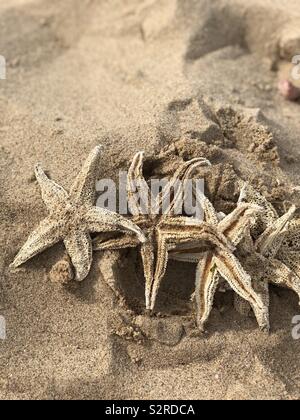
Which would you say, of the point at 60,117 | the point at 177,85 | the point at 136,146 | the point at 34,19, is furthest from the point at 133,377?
the point at 34,19

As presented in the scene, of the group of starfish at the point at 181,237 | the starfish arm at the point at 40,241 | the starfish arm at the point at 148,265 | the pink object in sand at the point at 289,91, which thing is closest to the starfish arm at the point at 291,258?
the group of starfish at the point at 181,237

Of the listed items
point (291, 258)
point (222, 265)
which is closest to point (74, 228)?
point (222, 265)

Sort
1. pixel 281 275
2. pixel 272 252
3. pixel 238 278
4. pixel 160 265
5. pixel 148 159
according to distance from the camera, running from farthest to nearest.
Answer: pixel 148 159
pixel 272 252
pixel 281 275
pixel 160 265
pixel 238 278

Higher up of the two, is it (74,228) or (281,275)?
(74,228)

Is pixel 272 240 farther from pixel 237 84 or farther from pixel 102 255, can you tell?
pixel 237 84

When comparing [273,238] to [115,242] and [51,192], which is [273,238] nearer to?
[115,242]

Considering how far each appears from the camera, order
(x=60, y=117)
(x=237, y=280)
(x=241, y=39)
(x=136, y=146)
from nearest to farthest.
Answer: (x=237, y=280)
(x=136, y=146)
(x=60, y=117)
(x=241, y=39)

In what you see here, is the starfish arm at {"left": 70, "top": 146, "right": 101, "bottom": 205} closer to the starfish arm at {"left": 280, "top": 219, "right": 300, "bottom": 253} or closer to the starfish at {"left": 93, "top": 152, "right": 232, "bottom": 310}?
the starfish at {"left": 93, "top": 152, "right": 232, "bottom": 310}

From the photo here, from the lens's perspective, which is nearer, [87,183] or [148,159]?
[87,183]
